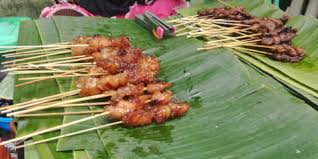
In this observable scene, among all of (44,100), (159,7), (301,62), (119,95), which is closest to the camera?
(44,100)

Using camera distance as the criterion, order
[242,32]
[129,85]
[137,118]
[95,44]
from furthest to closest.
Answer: [242,32], [95,44], [129,85], [137,118]

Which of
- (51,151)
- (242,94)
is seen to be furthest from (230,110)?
(51,151)

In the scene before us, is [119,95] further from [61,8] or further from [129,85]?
[61,8]

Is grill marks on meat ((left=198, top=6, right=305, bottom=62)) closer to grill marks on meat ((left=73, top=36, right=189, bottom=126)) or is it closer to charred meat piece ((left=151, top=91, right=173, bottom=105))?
grill marks on meat ((left=73, top=36, right=189, bottom=126))

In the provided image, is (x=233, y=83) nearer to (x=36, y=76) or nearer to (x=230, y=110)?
(x=230, y=110)

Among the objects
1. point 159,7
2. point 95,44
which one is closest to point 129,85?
point 95,44

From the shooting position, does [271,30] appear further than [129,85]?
Yes

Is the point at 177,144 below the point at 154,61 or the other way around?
below
